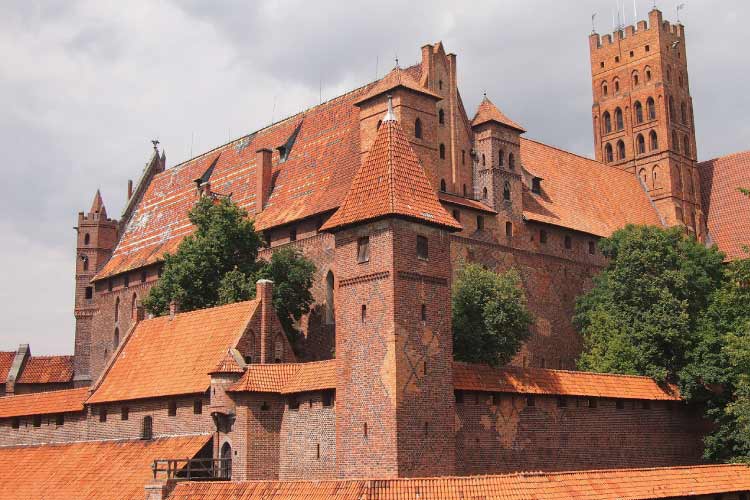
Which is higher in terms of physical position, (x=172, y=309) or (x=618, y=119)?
(x=618, y=119)

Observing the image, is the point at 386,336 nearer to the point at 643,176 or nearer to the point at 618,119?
the point at 643,176

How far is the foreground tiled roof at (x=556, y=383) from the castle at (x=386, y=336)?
3.2 inches

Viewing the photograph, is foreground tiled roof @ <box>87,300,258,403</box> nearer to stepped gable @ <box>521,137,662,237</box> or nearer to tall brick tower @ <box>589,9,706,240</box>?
stepped gable @ <box>521,137,662,237</box>

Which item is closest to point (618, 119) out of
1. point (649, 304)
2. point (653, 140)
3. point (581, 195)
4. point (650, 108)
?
point (650, 108)

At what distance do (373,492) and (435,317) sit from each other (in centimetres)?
701

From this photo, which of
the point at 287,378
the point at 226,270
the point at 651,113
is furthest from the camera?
the point at 651,113

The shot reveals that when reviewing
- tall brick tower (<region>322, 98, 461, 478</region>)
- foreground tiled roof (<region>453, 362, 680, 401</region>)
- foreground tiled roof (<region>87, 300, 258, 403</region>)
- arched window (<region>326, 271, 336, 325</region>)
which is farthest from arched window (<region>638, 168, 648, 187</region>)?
tall brick tower (<region>322, 98, 461, 478</region>)

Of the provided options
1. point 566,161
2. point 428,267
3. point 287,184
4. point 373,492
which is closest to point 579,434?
point 428,267

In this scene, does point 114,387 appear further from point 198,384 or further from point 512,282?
point 512,282

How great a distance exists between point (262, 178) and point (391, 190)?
1939cm

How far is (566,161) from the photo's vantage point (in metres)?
53.0

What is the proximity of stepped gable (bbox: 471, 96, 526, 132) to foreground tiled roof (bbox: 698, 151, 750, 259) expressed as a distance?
16.1 meters

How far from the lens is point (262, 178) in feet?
155

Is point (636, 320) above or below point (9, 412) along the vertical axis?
above
